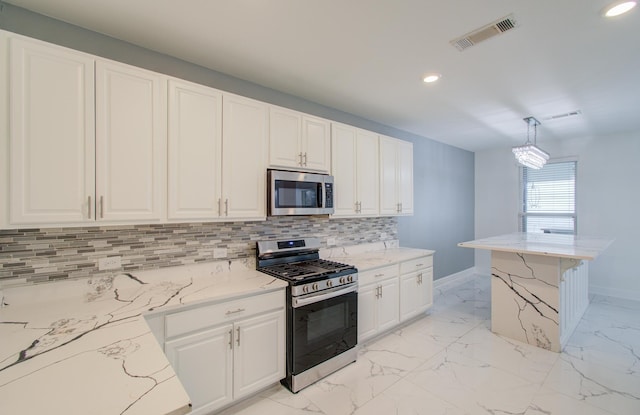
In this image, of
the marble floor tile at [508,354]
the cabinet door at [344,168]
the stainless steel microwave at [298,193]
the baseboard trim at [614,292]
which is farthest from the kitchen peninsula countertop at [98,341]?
the baseboard trim at [614,292]

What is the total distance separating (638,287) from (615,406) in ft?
12.2

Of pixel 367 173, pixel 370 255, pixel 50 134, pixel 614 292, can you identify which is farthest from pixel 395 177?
pixel 614 292

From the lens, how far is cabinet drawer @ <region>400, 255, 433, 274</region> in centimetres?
341

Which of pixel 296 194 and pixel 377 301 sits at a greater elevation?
pixel 296 194

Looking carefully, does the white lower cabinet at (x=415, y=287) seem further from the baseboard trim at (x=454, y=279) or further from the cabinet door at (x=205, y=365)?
the cabinet door at (x=205, y=365)

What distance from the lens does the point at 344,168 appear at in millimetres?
3146

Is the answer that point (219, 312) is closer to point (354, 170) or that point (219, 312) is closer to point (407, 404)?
point (407, 404)

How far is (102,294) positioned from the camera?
194 cm

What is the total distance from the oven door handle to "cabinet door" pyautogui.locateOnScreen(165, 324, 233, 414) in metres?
0.51

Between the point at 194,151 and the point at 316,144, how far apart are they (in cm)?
120

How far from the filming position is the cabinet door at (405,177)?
3.78 meters

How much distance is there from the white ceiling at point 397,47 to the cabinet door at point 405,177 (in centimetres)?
59

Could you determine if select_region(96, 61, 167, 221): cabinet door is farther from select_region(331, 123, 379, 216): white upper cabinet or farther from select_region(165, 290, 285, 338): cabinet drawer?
select_region(331, 123, 379, 216): white upper cabinet

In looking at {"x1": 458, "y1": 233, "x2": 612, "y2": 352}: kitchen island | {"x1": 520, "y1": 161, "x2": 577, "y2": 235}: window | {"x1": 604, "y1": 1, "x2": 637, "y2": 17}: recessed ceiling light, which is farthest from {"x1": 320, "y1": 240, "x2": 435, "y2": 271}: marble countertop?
{"x1": 520, "y1": 161, "x2": 577, "y2": 235}: window
